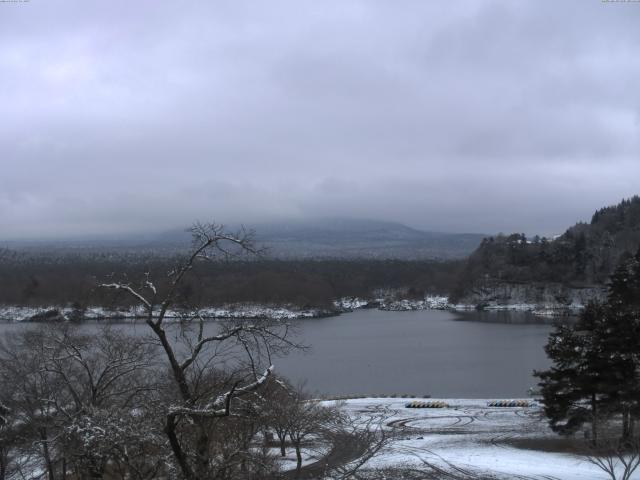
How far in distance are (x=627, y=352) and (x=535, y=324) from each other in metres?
47.0

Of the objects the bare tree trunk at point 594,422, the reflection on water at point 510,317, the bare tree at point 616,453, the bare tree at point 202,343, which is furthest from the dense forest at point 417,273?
the bare tree at point 202,343

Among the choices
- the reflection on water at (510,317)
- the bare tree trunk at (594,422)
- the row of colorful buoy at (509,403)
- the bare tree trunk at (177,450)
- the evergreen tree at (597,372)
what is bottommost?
the reflection on water at (510,317)

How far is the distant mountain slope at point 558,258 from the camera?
258 ft

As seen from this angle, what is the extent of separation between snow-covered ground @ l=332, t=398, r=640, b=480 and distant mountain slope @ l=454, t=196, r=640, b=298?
59.8 m

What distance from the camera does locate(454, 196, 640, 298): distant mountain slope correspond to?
7850 cm

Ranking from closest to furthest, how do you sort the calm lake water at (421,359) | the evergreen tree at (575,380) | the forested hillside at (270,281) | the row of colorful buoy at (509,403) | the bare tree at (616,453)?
the bare tree at (616,453)
the evergreen tree at (575,380)
the row of colorful buoy at (509,403)
the calm lake water at (421,359)
the forested hillside at (270,281)

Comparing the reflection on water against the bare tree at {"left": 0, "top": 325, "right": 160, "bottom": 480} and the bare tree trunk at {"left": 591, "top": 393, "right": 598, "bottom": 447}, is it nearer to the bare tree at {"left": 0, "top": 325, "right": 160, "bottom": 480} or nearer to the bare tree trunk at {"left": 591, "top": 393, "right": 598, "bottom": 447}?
the bare tree trunk at {"left": 591, "top": 393, "right": 598, "bottom": 447}

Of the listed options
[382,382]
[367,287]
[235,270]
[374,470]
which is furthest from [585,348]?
[367,287]

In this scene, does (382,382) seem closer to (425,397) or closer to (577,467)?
(425,397)

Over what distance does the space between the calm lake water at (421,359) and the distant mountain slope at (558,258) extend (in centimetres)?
2393

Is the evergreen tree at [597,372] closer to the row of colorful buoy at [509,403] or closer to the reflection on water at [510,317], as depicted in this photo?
the row of colorful buoy at [509,403]

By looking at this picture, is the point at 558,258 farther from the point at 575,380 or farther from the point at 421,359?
the point at 575,380

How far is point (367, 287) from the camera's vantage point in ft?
323

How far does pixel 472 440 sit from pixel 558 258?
71.3 metres
